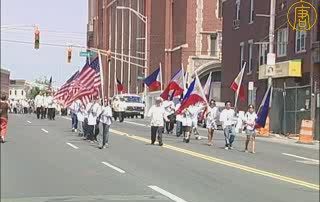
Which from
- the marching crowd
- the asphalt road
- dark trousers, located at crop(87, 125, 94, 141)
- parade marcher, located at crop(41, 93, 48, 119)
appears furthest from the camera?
parade marcher, located at crop(41, 93, 48, 119)

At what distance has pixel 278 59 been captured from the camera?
128 feet

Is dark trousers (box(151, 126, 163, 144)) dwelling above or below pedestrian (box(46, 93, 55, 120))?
below

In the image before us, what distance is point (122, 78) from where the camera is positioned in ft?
324

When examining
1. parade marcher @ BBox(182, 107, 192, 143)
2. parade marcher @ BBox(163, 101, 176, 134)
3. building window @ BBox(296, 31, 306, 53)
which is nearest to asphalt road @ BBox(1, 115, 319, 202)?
parade marcher @ BBox(182, 107, 192, 143)

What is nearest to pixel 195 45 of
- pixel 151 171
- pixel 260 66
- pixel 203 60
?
pixel 203 60

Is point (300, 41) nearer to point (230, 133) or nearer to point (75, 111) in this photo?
point (75, 111)

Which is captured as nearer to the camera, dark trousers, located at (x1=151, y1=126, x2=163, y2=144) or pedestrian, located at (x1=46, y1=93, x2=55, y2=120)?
dark trousers, located at (x1=151, y1=126, x2=163, y2=144)

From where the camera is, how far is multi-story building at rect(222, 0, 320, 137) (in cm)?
3369

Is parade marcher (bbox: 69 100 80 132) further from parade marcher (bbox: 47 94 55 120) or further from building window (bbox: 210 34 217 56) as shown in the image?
building window (bbox: 210 34 217 56)

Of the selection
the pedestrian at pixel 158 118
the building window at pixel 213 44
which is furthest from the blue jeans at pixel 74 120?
the building window at pixel 213 44

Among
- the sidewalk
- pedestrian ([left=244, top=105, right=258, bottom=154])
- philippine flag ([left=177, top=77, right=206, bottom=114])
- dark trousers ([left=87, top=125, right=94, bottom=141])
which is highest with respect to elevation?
philippine flag ([left=177, top=77, right=206, bottom=114])

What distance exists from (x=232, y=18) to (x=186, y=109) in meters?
24.2

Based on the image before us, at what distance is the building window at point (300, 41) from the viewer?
1389 inches

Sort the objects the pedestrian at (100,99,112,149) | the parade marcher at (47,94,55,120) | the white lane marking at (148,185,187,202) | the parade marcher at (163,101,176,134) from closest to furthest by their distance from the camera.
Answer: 1. the white lane marking at (148,185,187,202)
2. the pedestrian at (100,99,112,149)
3. the parade marcher at (163,101,176,134)
4. the parade marcher at (47,94,55,120)
